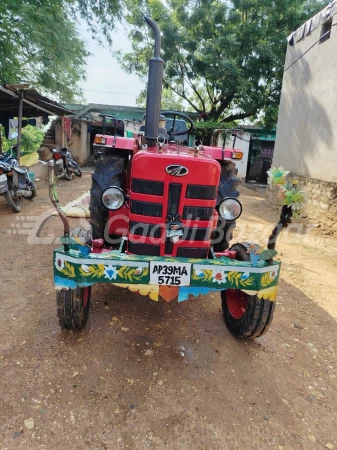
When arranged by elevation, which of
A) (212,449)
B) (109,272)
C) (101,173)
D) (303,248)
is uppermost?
→ (101,173)

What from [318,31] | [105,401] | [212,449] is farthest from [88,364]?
[318,31]

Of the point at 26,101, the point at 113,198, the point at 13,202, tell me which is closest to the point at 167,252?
the point at 113,198

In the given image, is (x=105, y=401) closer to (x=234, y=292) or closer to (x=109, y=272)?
(x=109, y=272)

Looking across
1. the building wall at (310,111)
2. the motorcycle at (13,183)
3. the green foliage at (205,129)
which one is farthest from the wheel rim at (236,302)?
the green foliage at (205,129)

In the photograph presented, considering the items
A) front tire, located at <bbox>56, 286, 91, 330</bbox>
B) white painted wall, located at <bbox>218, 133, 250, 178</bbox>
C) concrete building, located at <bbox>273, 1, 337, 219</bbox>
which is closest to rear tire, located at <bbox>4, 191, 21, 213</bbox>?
front tire, located at <bbox>56, 286, 91, 330</bbox>

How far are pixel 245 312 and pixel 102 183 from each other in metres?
1.76

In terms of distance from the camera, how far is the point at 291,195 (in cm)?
237

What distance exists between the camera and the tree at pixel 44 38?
8.55m

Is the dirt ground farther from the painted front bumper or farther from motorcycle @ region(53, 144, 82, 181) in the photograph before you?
motorcycle @ region(53, 144, 82, 181)

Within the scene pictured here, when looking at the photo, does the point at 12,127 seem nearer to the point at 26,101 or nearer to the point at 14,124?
the point at 14,124

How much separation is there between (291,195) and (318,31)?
23.1ft

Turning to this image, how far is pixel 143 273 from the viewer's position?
7.17 ft

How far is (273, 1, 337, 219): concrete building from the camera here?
6676 millimetres

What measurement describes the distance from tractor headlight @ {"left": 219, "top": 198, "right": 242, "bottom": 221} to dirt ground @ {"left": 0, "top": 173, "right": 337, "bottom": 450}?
1020 millimetres
